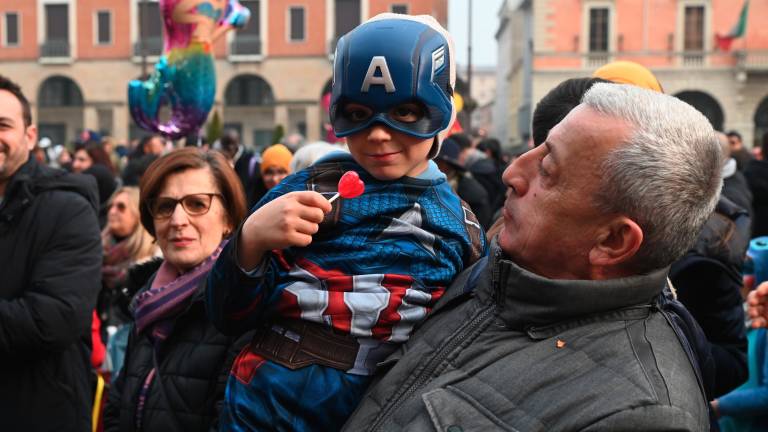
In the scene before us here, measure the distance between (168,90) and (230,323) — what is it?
4.52m

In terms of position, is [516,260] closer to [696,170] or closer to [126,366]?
[696,170]

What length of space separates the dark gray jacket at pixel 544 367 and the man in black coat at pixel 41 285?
1.65m

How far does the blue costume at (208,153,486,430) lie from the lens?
67.4 inches

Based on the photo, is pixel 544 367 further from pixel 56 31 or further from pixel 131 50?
pixel 56 31

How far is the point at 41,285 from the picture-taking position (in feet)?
9.66

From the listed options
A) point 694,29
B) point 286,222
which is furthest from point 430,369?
point 694,29

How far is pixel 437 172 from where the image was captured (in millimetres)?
1939

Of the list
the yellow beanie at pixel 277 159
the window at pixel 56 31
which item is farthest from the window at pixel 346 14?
the yellow beanie at pixel 277 159

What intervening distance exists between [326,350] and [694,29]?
124 feet

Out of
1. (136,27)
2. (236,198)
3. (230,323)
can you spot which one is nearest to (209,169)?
(236,198)

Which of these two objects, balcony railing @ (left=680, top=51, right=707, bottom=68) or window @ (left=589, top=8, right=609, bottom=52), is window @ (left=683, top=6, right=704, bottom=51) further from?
window @ (left=589, top=8, right=609, bottom=52)

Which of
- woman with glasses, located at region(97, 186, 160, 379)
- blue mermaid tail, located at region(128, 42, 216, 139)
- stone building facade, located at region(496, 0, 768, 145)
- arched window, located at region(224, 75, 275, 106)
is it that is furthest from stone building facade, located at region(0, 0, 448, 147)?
woman with glasses, located at region(97, 186, 160, 379)

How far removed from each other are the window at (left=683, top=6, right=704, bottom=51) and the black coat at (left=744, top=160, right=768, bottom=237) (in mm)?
31050

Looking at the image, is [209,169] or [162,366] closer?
[162,366]
